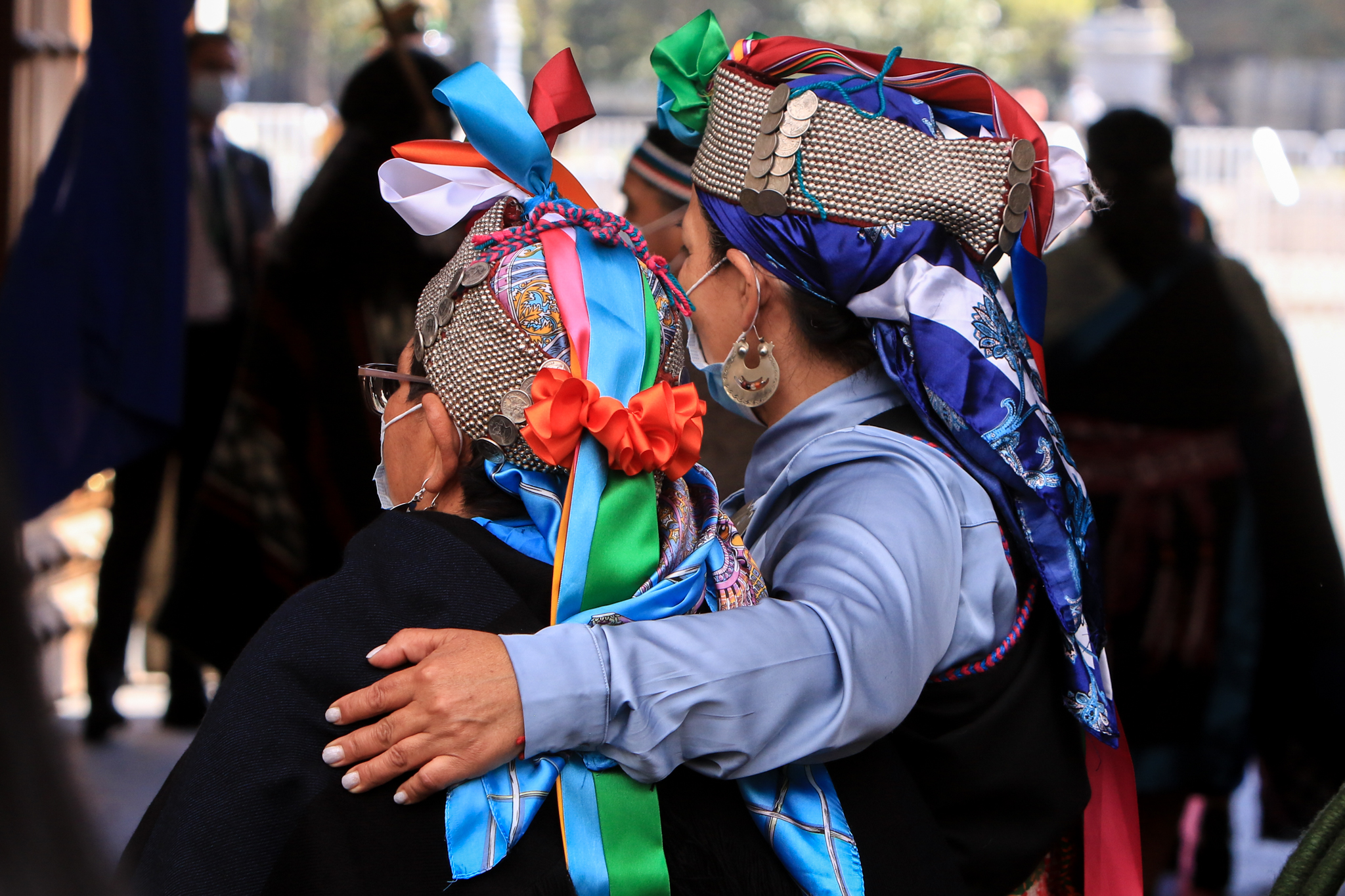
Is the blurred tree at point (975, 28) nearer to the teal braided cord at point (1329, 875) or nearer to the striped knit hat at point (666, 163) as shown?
the striped knit hat at point (666, 163)

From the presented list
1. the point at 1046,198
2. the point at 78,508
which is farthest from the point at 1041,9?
the point at 1046,198

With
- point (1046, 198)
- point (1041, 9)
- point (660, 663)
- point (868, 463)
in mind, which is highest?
point (1041, 9)

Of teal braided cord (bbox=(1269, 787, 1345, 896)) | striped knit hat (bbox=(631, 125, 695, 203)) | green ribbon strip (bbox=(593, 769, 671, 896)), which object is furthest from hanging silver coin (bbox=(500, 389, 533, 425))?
striped knit hat (bbox=(631, 125, 695, 203))

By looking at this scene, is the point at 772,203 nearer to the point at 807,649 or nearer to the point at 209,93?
the point at 807,649

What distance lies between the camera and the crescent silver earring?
5.50 feet

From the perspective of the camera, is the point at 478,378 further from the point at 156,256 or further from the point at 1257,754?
the point at 1257,754

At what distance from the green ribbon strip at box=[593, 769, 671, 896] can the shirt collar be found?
549 mm

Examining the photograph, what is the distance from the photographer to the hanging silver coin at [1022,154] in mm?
1588

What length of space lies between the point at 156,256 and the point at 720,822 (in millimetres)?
2232

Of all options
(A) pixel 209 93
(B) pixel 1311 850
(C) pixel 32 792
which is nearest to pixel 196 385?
(A) pixel 209 93

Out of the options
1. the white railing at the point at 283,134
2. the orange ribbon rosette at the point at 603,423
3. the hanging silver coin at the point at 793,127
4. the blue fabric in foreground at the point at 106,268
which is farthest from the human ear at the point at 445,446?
the white railing at the point at 283,134

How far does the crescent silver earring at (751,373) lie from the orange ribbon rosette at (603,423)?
42 centimetres

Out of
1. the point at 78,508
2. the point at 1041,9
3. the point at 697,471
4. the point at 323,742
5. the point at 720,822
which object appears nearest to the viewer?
the point at 323,742

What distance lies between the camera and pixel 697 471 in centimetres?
146
